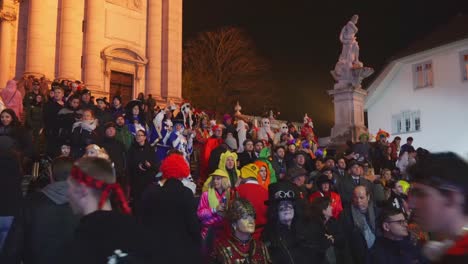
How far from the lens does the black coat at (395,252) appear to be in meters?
5.54

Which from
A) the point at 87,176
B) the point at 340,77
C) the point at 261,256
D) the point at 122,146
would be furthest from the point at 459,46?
the point at 87,176

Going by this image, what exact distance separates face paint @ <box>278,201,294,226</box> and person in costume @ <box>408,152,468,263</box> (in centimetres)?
358

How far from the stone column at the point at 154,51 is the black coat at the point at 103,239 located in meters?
24.8

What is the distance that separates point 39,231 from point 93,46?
863 inches

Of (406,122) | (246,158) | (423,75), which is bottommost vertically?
(246,158)

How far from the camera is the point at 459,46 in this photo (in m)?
34.6

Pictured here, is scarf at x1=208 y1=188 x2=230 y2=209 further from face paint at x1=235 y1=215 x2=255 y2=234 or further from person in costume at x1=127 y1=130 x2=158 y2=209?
person in costume at x1=127 y1=130 x2=158 y2=209

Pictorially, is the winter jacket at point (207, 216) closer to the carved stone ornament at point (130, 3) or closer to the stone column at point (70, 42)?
the stone column at point (70, 42)

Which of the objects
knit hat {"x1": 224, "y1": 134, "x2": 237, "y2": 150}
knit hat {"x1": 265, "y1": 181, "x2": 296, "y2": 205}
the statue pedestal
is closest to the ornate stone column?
knit hat {"x1": 224, "y1": 134, "x2": 237, "y2": 150}

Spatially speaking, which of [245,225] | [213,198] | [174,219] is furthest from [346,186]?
[174,219]

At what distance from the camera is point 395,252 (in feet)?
18.5

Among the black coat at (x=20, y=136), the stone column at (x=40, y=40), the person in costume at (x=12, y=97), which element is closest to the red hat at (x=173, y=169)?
the black coat at (x=20, y=136)

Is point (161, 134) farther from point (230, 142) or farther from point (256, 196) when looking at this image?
point (256, 196)

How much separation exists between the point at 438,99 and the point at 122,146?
103 feet
